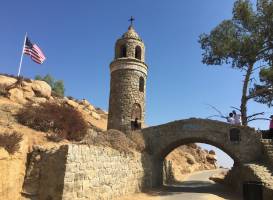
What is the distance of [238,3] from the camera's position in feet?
76.7

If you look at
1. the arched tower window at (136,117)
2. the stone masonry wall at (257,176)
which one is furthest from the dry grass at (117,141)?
the stone masonry wall at (257,176)

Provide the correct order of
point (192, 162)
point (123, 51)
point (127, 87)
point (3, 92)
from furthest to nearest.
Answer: point (192, 162)
point (3, 92)
point (123, 51)
point (127, 87)

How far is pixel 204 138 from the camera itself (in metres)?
20.3

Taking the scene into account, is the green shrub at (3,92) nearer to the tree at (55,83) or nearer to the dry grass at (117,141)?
the dry grass at (117,141)

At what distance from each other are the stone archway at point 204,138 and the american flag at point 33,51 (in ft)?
31.0

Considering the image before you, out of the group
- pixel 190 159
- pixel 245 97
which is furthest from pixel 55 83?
pixel 245 97

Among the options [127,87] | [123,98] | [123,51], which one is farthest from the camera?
[123,51]

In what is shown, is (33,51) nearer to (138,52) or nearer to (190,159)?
(138,52)

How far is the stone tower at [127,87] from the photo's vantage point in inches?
859

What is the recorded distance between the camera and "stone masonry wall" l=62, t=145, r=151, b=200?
11492 mm

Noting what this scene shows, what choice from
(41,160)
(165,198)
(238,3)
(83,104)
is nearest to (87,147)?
(41,160)

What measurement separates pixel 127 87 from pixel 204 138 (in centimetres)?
648

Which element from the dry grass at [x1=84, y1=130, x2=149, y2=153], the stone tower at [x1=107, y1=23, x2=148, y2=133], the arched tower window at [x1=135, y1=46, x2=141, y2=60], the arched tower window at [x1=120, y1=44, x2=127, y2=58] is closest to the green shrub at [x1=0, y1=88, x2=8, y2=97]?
the stone tower at [x1=107, y1=23, x2=148, y2=133]

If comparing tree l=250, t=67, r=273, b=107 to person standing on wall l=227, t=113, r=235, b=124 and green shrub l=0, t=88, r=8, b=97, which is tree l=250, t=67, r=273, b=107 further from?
green shrub l=0, t=88, r=8, b=97
